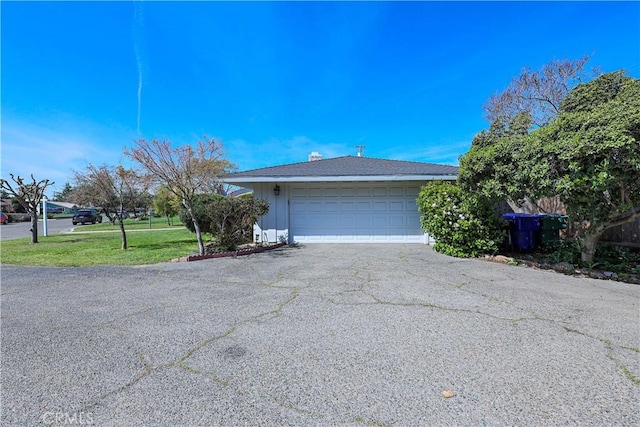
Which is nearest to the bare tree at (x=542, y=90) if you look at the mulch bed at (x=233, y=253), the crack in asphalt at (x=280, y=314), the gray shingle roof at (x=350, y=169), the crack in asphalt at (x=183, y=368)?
the gray shingle roof at (x=350, y=169)

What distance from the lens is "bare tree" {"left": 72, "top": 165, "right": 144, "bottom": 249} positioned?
9945mm

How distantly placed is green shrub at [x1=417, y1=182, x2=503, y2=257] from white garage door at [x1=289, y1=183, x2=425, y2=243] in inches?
90.2

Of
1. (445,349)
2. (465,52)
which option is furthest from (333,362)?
(465,52)

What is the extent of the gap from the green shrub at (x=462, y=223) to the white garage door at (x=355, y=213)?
7.51ft

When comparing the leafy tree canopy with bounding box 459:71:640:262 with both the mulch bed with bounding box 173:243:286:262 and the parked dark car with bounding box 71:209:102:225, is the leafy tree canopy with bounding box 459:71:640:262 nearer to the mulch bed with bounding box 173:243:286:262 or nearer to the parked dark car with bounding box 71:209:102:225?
the mulch bed with bounding box 173:243:286:262

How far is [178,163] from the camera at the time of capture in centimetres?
794

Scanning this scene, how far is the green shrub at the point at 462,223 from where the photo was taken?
7586 mm

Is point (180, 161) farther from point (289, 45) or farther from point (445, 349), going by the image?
point (445, 349)

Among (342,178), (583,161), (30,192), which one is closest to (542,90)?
(342,178)

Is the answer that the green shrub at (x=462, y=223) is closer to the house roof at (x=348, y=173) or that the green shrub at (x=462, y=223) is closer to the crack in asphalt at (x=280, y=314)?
the house roof at (x=348, y=173)

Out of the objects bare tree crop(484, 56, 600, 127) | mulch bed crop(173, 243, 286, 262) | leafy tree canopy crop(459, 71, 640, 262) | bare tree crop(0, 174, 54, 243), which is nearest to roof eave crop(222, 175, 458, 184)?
mulch bed crop(173, 243, 286, 262)

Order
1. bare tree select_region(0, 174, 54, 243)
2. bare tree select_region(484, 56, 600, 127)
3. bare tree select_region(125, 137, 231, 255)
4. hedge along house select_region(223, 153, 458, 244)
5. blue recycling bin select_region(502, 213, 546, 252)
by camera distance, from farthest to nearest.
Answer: bare tree select_region(484, 56, 600, 127) < bare tree select_region(0, 174, 54, 243) < hedge along house select_region(223, 153, 458, 244) < blue recycling bin select_region(502, 213, 546, 252) < bare tree select_region(125, 137, 231, 255)

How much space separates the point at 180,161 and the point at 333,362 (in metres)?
7.27

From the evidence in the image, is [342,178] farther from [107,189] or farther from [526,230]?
[107,189]
